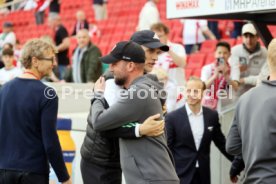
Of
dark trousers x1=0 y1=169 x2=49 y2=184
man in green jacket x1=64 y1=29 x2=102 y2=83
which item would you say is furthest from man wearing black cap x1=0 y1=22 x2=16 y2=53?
dark trousers x1=0 y1=169 x2=49 y2=184

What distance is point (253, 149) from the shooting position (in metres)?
4.47

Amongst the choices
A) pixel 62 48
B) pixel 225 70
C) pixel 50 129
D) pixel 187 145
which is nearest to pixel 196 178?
pixel 187 145

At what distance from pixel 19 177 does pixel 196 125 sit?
A: 8.34ft

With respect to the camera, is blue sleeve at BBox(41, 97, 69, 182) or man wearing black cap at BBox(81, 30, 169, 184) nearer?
blue sleeve at BBox(41, 97, 69, 182)

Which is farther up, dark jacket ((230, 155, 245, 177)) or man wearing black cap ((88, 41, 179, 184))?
man wearing black cap ((88, 41, 179, 184))

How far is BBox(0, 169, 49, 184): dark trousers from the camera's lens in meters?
5.37

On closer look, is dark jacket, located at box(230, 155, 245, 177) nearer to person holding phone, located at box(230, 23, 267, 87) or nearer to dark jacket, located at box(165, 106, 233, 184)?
dark jacket, located at box(165, 106, 233, 184)

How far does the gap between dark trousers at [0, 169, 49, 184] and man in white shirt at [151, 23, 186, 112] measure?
12.6 ft

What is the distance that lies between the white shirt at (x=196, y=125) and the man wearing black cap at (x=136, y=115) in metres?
2.17

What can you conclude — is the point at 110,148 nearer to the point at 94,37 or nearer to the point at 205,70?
the point at 205,70

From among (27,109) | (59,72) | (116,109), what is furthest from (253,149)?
(59,72)

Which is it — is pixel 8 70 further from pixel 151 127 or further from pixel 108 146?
pixel 151 127

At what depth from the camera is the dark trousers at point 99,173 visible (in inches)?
222

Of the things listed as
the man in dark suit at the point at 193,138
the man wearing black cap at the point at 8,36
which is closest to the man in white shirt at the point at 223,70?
the man in dark suit at the point at 193,138
